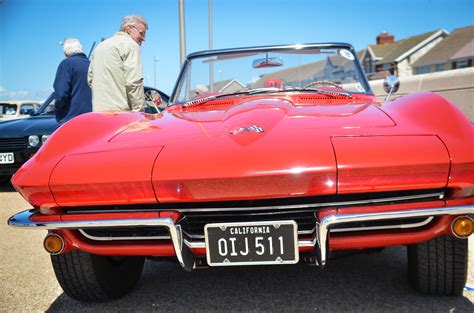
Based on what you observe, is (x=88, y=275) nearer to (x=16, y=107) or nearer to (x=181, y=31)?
(x=181, y=31)

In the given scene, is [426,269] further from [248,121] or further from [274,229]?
[248,121]

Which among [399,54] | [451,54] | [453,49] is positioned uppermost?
[453,49]

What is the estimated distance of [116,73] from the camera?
384 cm

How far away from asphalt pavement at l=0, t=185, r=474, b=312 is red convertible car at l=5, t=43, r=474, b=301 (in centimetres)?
14

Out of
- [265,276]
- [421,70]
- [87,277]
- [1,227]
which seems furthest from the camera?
[421,70]

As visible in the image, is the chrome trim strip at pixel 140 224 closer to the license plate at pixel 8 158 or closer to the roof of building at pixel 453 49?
the license plate at pixel 8 158

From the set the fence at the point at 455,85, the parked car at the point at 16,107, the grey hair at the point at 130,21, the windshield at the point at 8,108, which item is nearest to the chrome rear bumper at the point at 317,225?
the grey hair at the point at 130,21

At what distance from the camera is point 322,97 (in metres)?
2.76

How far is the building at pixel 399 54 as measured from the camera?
143 feet

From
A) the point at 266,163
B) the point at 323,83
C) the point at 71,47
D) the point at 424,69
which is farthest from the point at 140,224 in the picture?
the point at 424,69

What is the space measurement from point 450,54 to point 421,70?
4.15 metres

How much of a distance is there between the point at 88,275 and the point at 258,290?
33.0 inches

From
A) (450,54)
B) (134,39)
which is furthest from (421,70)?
(134,39)

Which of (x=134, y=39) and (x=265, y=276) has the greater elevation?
(x=134, y=39)
